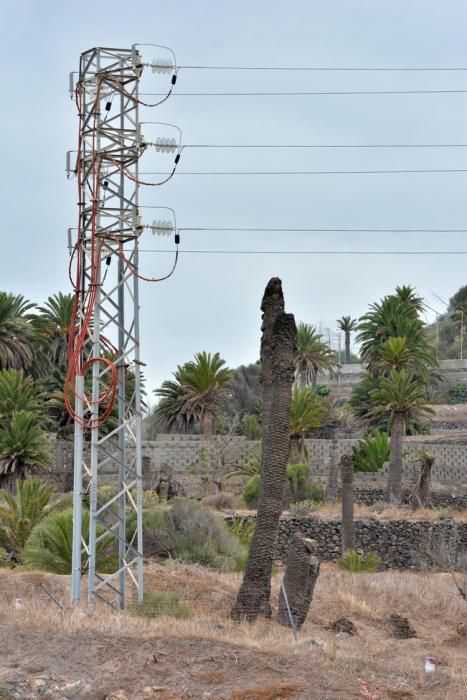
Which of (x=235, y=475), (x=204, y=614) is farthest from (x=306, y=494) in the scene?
(x=204, y=614)

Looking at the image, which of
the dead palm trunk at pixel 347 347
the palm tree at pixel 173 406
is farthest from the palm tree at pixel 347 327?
the palm tree at pixel 173 406

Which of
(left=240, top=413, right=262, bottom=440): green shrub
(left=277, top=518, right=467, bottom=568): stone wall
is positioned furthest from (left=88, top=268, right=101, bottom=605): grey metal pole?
(left=240, top=413, right=262, bottom=440): green shrub

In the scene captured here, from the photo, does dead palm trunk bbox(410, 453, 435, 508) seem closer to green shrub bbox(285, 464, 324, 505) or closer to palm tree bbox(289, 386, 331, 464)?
green shrub bbox(285, 464, 324, 505)

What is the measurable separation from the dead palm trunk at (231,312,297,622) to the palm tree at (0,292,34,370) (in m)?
33.7

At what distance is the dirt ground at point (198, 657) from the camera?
36.3 feet

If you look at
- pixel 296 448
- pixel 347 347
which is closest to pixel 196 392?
pixel 296 448

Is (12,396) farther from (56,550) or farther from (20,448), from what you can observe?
(56,550)

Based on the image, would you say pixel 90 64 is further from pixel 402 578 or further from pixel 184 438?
pixel 184 438

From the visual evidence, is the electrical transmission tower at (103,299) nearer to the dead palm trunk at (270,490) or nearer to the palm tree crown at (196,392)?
the dead palm trunk at (270,490)

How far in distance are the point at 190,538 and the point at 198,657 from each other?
11.3 meters

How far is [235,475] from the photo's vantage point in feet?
155

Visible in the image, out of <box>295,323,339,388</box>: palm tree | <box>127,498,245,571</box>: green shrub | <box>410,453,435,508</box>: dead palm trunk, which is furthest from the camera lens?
<box>295,323,339,388</box>: palm tree

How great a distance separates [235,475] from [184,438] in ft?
12.1

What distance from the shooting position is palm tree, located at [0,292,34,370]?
160ft
